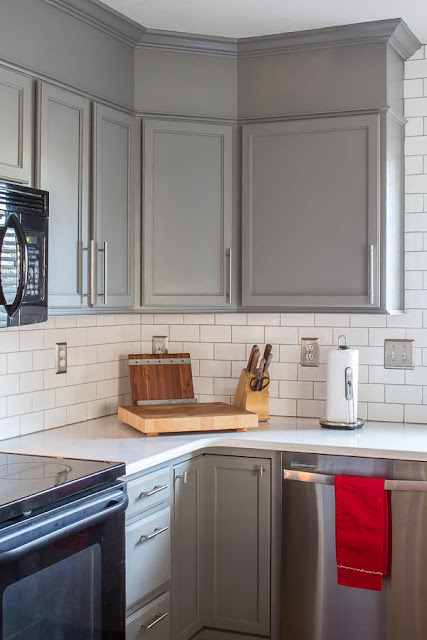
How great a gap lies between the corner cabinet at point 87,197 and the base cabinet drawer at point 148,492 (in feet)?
2.13

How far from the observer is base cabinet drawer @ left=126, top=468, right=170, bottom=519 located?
250 cm

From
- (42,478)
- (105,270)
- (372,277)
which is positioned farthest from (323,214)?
(42,478)

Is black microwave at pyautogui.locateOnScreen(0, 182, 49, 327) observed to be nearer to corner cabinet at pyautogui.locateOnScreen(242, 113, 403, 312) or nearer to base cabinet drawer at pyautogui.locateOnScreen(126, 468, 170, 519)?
base cabinet drawer at pyautogui.locateOnScreen(126, 468, 170, 519)

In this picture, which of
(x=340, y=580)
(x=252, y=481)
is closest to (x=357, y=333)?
(x=252, y=481)

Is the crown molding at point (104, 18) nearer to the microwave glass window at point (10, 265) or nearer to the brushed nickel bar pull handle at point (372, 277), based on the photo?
the microwave glass window at point (10, 265)

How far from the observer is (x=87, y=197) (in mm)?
2803

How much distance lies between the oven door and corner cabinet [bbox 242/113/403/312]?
47.2 inches

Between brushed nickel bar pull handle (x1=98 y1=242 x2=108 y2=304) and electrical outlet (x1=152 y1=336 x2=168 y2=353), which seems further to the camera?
electrical outlet (x1=152 y1=336 x2=168 y2=353)

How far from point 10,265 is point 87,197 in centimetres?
61

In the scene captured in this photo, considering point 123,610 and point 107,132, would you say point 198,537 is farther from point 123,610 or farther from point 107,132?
point 107,132

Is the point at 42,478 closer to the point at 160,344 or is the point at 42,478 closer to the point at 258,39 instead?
the point at 160,344

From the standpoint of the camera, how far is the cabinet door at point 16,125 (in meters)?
2.38

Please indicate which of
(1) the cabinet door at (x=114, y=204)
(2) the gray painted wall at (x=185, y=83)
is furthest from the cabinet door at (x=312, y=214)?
(1) the cabinet door at (x=114, y=204)

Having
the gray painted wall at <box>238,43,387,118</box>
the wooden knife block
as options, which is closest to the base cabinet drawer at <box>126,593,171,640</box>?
the wooden knife block
